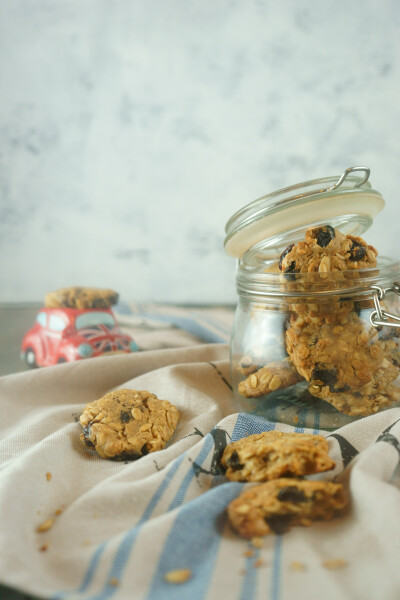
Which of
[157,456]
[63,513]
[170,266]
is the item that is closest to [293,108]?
[170,266]

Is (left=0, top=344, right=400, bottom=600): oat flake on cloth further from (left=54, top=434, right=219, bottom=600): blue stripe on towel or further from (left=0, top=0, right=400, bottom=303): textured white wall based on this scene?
(left=0, top=0, right=400, bottom=303): textured white wall

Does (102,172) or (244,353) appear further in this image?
(102,172)

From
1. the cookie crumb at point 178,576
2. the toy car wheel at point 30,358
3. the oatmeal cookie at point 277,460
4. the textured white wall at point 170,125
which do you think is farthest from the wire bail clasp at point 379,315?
the textured white wall at point 170,125

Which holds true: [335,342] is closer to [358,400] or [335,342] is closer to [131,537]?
[358,400]

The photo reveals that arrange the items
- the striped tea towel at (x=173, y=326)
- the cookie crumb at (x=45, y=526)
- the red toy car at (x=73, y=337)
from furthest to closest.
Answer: the striped tea towel at (x=173, y=326), the red toy car at (x=73, y=337), the cookie crumb at (x=45, y=526)

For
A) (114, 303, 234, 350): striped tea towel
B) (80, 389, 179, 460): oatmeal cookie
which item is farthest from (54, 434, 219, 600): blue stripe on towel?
(114, 303, 234, 350): striped tea towel

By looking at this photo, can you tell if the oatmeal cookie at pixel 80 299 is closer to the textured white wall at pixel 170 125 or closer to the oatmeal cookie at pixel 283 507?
the oatmeal cookie at pixel 283 507

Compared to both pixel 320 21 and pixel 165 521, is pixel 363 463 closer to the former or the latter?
pixel 165 521
